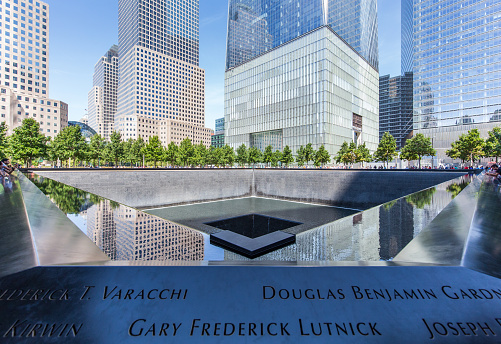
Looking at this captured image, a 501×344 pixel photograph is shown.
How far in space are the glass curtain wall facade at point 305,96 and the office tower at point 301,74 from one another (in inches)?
10.0

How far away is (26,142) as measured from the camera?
3008 centimetres

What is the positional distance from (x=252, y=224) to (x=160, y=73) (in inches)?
5313

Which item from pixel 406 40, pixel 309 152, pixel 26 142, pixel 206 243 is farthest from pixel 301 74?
pixel 406 40

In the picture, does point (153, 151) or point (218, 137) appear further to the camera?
point (218, 137)

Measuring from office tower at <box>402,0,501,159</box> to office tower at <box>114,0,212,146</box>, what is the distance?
11287cm

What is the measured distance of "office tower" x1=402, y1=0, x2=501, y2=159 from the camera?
6981 centimetres

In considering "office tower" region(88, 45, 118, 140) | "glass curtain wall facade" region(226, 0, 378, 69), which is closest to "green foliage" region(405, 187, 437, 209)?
"glass curtain wall facade" region(226, 0, 378, 69)

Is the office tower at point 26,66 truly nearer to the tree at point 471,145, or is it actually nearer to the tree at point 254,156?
the tree at point 254,156

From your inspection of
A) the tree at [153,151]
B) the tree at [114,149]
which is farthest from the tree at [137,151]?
the tree at [114,149]

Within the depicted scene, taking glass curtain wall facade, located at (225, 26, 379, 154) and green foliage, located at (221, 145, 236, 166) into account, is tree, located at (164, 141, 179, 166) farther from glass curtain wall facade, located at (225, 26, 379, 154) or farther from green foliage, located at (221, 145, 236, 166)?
glass curtain wall facade, located at (225, 26, 379, 154)

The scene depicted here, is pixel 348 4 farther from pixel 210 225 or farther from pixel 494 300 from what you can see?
pixel 494 300

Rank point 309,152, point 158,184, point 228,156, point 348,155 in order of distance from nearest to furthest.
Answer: point 158,184 → point 348,155 → point 309,152 → point 228,156

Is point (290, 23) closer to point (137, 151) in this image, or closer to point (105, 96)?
point (137, 151)

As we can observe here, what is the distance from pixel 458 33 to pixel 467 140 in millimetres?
57691
